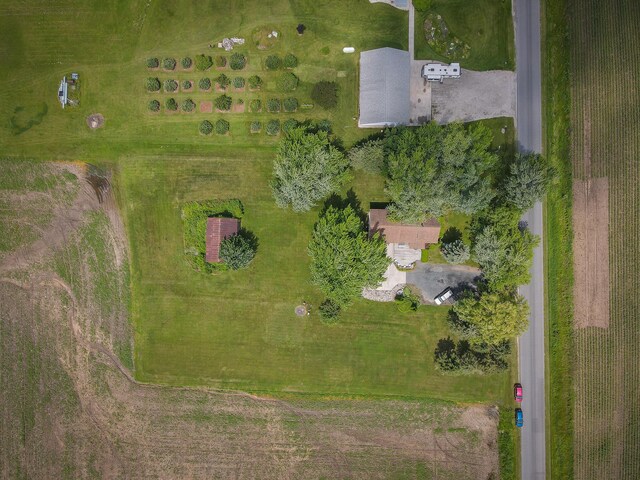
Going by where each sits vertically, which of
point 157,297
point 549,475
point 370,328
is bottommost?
point 549,475

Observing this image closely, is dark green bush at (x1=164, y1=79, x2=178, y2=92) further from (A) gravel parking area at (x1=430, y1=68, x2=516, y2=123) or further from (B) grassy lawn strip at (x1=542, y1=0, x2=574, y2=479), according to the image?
(B) grassy lawn strip at (x1=542, y1=0, x2=574, y2=479)

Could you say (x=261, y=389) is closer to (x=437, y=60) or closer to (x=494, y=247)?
(x=494, y=247)

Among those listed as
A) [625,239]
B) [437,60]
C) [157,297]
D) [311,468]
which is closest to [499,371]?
[625,239]

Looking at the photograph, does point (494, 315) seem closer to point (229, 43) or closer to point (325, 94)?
point (325, 94)

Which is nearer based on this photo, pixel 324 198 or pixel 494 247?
pixel 494 247

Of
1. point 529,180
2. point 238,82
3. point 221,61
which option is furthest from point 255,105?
point 529,180
